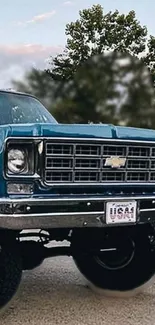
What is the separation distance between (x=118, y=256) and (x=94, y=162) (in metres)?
1.60

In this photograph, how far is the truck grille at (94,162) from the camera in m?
4.84

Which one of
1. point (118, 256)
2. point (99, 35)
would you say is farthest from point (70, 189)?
point (99, 35)

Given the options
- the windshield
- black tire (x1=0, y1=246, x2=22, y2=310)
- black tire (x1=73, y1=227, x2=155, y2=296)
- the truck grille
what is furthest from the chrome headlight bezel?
black tire (x1=73, y1=227, x2=155, y2=296)

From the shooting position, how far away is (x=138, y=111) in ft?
83.4

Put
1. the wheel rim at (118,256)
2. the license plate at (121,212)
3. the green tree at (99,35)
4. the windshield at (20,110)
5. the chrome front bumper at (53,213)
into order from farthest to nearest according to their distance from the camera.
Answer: the green tree at (99,35) → the windshield at (20,110) → the wheel rim at (118,256) → the license plate at (121,212) → the chrome front bumper at (53,213)

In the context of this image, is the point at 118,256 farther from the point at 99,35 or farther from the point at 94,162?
the point at 99,35

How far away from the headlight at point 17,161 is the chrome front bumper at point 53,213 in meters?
0.25

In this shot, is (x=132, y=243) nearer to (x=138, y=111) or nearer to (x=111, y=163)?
(x=111, y=163)

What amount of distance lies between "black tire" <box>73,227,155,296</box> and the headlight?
1.65 m

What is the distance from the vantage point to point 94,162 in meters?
5.07

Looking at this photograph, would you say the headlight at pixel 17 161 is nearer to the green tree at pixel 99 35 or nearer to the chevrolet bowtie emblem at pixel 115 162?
the chevrolet bowtie emblem at pixel 115 162

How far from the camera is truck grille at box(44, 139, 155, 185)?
4.84 metres

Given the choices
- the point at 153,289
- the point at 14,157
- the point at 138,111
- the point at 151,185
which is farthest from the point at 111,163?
the point at 138,111

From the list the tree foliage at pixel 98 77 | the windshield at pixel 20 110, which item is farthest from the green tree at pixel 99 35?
the windshield at pixel 20 110
